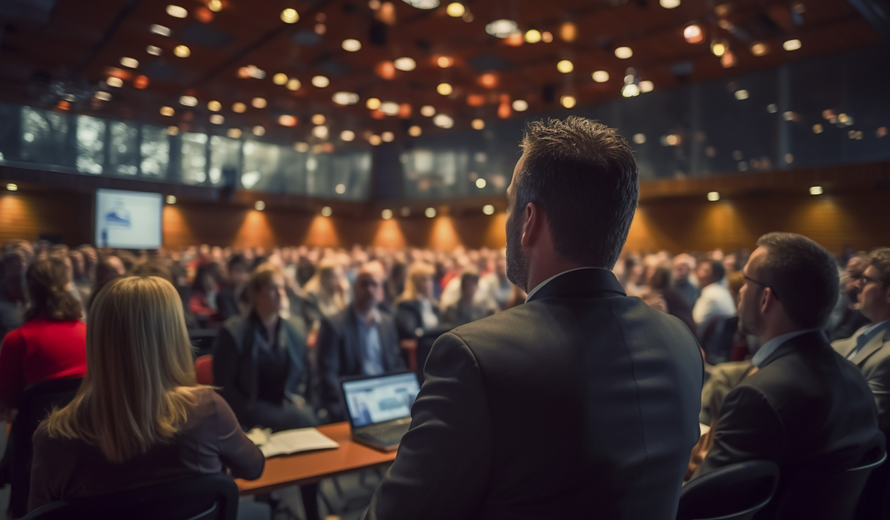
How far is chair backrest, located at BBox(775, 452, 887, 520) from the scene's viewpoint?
167 cm

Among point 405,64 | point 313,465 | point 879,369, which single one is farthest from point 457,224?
point 879,369

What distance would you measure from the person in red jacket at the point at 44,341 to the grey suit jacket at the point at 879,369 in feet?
11.3

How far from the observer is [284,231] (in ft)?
61.9

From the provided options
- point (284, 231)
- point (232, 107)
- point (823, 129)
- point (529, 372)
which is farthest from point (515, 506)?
point (284, 231)

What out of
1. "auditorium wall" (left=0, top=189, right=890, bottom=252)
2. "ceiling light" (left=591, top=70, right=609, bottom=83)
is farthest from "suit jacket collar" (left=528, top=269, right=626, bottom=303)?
"auditorium wall" (left=0, top=189, right=890, bottom=252)

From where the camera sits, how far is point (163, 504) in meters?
1.47

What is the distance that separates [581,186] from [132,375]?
1.49 metres

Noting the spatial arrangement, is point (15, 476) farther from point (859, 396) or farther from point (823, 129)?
point (823, 129)

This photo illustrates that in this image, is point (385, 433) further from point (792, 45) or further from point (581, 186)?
point (792, 45)

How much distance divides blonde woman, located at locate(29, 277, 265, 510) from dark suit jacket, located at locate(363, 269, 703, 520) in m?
1.02

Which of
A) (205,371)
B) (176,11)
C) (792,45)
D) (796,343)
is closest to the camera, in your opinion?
(796,343)

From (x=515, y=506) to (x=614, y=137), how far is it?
680 millimetres

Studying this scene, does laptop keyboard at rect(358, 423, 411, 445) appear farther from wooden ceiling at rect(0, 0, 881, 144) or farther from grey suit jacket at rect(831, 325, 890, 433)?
wooden ceiling at rect(0, 0, 881, 144)

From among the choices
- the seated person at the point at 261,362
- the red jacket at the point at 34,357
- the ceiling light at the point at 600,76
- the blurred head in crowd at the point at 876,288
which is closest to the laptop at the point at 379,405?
the seated person at the point at 261,362
